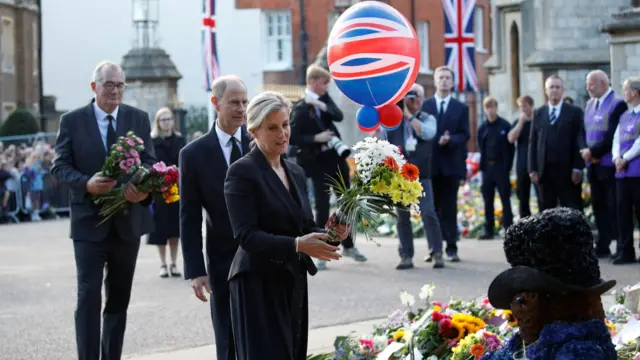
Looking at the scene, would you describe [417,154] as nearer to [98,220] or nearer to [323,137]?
[323,137]

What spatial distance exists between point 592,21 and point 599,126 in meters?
15.7

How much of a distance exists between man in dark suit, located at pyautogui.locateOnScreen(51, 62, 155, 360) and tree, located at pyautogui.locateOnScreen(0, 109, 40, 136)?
3301 cm

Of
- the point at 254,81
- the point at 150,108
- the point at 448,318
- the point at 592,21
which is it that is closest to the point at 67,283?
the point at 448,318

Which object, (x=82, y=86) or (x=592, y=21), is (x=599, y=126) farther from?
(x=82, y=86)

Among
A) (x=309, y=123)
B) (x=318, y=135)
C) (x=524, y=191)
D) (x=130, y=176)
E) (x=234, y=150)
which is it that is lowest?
(x=524, y=191)

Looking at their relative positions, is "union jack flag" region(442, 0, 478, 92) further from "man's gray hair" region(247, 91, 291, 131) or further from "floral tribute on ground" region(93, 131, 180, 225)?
"man's gray hair" region(247, 91, 291, 131)

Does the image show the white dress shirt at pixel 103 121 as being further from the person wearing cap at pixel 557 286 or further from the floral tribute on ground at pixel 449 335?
the person wearing cap at pixel 557 286

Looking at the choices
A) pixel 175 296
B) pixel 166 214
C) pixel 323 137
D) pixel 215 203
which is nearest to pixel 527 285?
pixel 215 203

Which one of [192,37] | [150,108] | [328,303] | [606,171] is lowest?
[328,303]

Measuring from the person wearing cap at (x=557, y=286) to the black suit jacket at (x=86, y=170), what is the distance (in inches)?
162

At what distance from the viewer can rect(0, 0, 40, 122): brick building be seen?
48062 mm

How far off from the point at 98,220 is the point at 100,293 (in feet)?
1.51

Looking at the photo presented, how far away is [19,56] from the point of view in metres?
49.3

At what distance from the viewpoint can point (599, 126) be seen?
46.2 feet
